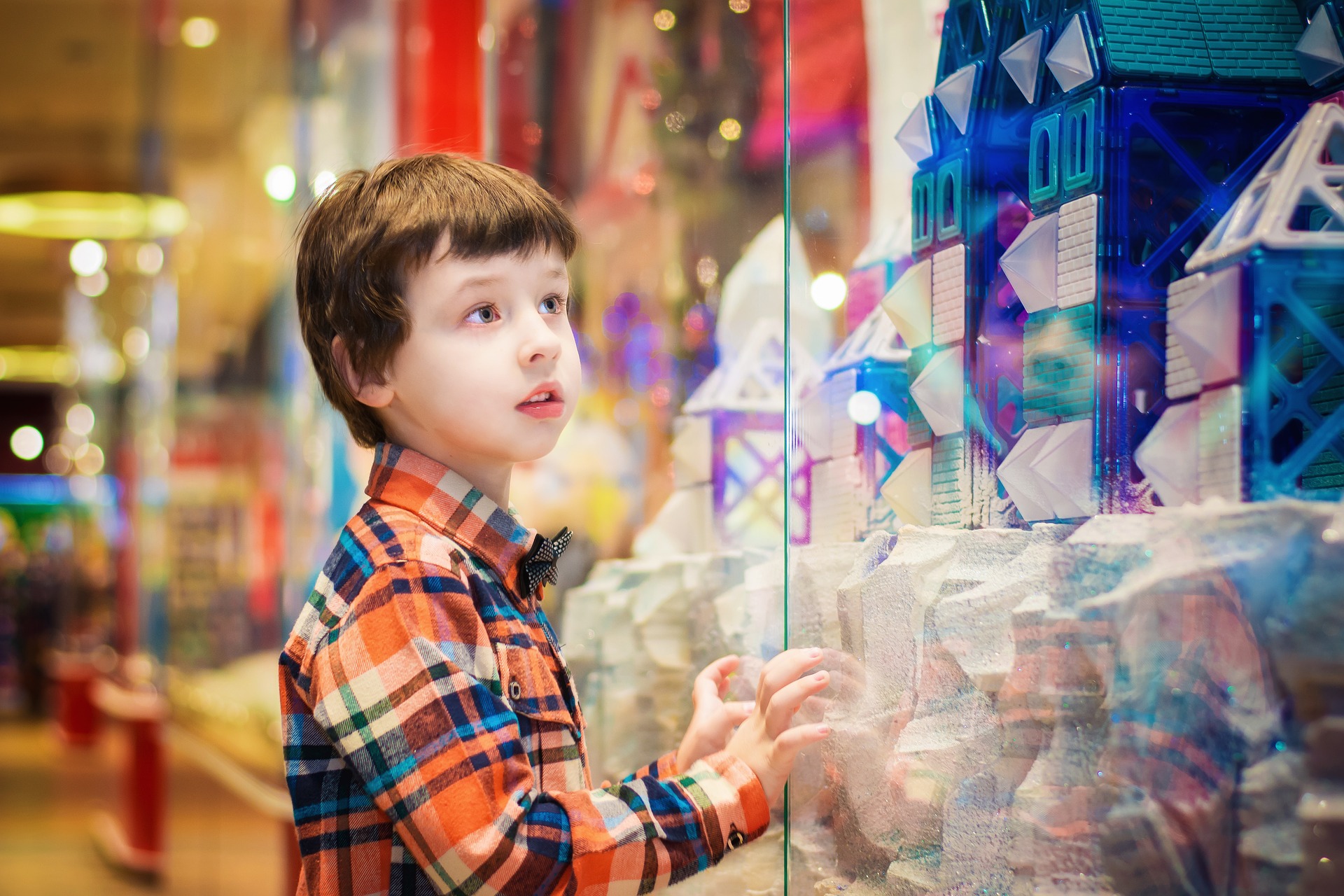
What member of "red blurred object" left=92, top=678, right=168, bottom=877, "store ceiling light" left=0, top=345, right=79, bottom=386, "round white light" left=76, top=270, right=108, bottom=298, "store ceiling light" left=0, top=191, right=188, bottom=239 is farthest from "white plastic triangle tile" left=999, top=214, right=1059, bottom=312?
"store ceiling light" left=0, top=345, right=79, bottom=386

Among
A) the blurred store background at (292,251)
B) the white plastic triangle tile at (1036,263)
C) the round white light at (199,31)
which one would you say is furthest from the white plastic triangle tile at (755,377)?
the round white light at (199,31)

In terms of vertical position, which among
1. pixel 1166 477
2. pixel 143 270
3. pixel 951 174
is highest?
pixel 143 270

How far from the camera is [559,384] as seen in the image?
0.92 m

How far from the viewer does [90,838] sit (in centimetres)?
602

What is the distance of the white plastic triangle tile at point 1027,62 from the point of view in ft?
2.37

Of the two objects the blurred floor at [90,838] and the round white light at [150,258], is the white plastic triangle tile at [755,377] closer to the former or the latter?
the blurred floor at [90,838]

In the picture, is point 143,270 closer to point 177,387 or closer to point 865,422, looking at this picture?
point 177,387

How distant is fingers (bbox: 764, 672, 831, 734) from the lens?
2.84 ft

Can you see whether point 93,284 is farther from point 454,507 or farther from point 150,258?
point 454,507

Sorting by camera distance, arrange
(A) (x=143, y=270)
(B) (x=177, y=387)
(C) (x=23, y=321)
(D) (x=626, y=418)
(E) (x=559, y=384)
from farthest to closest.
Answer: (C) (x=23, y=321), (A) (x=143, y=270), (B) (x=177, y=387), (D) (x=626, y=418), (E) (x=559, y=384)

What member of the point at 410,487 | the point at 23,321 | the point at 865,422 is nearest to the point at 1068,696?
the point at 865,422

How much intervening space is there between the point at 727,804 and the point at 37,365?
52.9 feet

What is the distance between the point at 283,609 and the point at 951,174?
2.60 metres

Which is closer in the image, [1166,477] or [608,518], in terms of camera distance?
[1166,477]
